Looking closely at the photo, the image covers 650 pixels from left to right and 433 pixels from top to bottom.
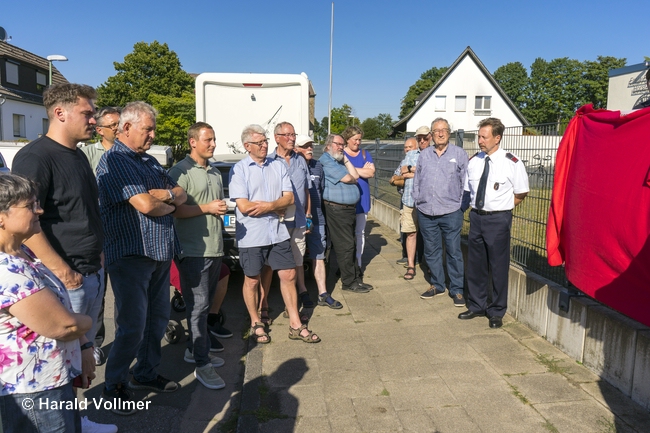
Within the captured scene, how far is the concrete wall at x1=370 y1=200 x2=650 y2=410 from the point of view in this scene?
3.80 metres

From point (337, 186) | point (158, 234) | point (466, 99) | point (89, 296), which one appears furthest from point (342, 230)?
point (466, 99)

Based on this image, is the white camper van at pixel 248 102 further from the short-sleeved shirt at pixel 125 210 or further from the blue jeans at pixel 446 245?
the short-sleeved shirt at pixel 125 210

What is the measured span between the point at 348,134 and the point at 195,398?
4046 millimetres

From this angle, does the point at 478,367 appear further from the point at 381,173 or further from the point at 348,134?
the point at 381,173

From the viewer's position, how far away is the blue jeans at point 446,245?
250 inches

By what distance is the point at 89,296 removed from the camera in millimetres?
3402

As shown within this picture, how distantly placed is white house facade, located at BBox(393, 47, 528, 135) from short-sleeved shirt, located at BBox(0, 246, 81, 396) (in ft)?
152

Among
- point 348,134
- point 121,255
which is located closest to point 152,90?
point 348,134

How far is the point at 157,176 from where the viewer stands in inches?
153

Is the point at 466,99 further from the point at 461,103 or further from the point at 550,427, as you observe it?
the point at 550,427

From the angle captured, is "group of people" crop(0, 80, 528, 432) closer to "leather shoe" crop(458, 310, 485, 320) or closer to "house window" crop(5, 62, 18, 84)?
"leather shoe" crop(458, 310, 485, 320)

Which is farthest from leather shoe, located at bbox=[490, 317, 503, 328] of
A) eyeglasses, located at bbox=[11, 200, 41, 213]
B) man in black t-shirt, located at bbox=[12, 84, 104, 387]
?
eyeglasses, located at bbox=[11, 200, 41, 213]

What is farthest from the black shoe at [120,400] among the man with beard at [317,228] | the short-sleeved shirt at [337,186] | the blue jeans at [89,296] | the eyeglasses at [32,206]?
the short-sleeved shirt at [337,186]

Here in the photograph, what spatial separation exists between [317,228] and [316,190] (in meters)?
0.46
